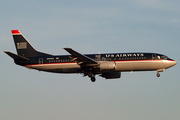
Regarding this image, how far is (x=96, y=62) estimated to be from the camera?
4444 cm

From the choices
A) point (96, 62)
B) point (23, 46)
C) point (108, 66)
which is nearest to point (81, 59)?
point (96, 62)

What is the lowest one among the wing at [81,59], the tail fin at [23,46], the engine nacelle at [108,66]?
the engine nacelle at [108,66]

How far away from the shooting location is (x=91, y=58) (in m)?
46.5

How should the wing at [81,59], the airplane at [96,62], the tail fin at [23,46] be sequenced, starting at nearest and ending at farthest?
the wing at [81,59] → the airplane at [96,62] → the tail fin at [23,46]

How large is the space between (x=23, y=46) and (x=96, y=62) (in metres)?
15.1

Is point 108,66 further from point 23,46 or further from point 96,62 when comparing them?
point 23,46

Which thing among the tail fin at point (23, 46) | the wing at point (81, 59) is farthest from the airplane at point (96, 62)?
the tail fin at point (23, 46)

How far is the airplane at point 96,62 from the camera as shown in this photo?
44.8 m

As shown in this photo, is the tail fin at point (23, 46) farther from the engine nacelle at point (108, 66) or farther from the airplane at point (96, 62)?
the engine nacelle at point (108, 66)

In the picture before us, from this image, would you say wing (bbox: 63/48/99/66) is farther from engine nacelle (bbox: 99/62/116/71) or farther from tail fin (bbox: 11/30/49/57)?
tail fin (bbox: 11/30/49/57)

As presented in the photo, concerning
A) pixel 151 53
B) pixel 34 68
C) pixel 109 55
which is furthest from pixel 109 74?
pixel 34 68

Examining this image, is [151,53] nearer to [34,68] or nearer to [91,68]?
[91,68]

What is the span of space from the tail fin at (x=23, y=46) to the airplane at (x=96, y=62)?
1.12 meters

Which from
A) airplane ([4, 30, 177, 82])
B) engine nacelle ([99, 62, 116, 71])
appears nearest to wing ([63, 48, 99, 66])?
airplane ([4, 30, 177, 82])
